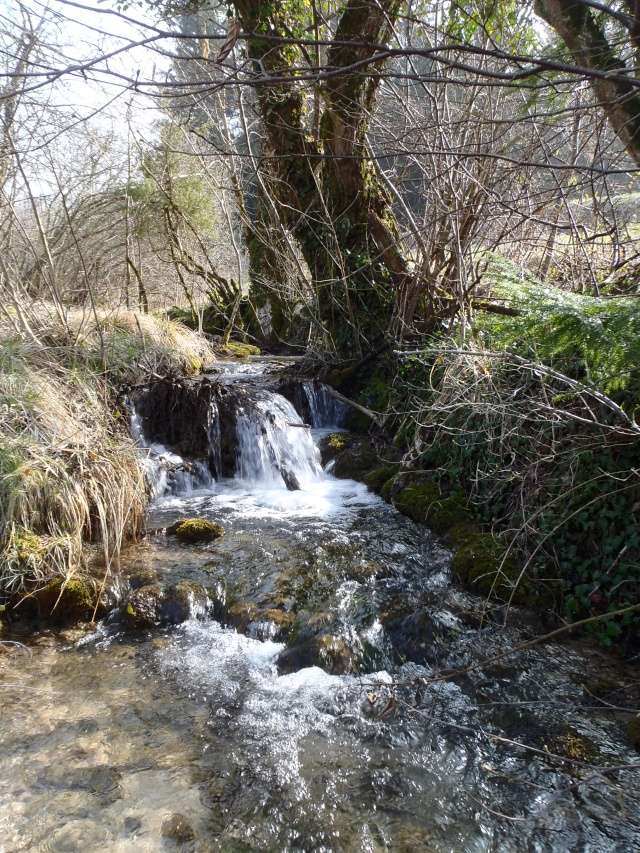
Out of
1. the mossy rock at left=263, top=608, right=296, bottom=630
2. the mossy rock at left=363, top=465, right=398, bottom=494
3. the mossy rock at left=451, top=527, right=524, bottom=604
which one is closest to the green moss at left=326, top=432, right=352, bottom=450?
the mossy rock at left=363, top=465, right=398, bottom=494

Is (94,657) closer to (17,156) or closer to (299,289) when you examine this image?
(17,156)

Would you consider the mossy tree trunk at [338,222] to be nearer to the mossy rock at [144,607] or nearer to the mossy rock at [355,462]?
the mossy rock at [355,462]

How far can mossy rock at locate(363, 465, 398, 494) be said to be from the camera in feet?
20.2

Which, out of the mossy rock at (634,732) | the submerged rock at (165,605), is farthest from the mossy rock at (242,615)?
the mossy rock at (634,732)

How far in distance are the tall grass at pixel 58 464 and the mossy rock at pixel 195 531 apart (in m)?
0.34

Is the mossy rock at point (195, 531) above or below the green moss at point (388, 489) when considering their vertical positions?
below

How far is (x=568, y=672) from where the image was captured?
339 centimetres

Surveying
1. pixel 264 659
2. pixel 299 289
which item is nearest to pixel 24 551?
pixel 264 659

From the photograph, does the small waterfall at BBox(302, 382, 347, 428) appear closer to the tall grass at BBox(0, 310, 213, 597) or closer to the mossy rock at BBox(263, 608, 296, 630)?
the tall grass at BBox(0, 310, 213, 597)

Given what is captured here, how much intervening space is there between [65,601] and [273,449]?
11.0ft

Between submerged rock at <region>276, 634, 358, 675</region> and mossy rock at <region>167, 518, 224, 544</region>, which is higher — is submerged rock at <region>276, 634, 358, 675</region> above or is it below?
below

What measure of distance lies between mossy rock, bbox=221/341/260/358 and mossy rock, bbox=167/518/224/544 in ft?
19.6

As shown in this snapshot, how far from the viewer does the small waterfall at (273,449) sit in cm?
676

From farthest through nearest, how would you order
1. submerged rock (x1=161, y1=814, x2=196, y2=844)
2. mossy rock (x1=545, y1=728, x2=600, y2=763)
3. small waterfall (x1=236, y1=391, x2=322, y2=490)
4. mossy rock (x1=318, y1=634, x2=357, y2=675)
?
1. small waterfall (x1=236, y1=391, x2=322, y2=490)
2. mossy rock (x1=318, y1=634, x2=357, y2=675)
3. mossy rock (x1=545, y1=728, x2=600, y2=763)
4. submerged rock (x1=161, y1=814, x2=196, y2=844)
